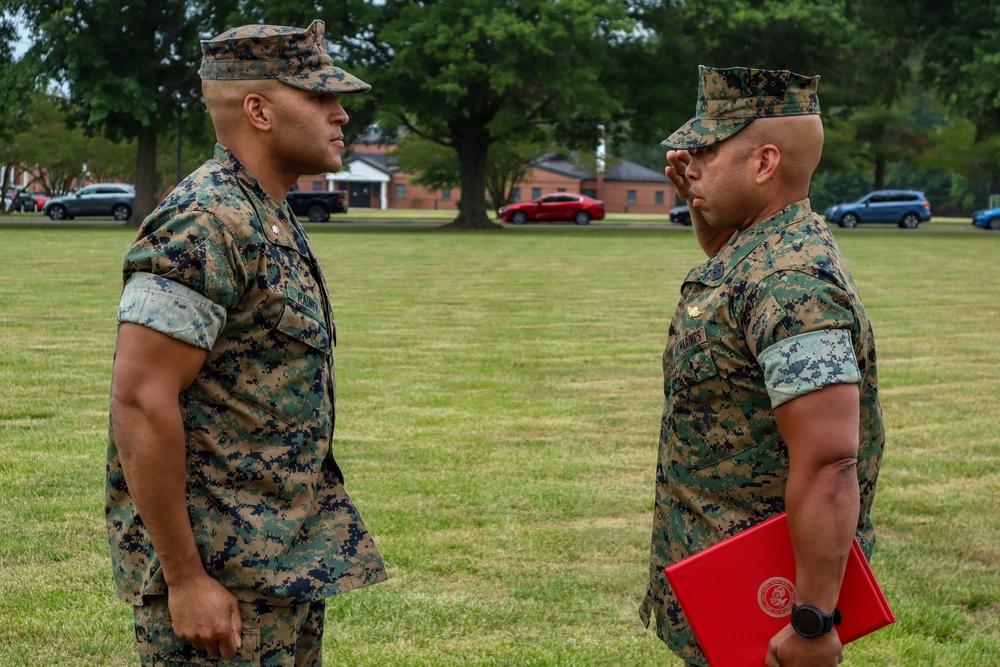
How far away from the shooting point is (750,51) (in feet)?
141

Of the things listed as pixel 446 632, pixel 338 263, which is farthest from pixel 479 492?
pixel 338 263

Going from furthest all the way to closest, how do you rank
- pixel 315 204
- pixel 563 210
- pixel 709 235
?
pixel 563 210 → pixel 315 204 → pixel 709 235

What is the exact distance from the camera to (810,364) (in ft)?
7.82

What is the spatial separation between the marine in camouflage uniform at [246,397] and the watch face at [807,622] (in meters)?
0.97

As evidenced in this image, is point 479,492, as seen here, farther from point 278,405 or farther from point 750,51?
point 750,51

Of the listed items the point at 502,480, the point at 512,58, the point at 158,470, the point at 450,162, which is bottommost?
the point at 502,480

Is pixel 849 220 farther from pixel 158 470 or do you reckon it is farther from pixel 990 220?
pixel 158 470

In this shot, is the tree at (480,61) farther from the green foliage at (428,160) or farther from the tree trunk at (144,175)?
the green foliage at (428,160)

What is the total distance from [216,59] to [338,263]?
20.9 meters

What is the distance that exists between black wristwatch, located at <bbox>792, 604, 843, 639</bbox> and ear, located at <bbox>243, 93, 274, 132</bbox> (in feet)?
5.17

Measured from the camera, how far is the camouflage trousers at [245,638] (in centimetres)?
262

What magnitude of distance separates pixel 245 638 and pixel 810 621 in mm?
1219

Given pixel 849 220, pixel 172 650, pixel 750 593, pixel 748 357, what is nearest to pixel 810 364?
pixel 748 357

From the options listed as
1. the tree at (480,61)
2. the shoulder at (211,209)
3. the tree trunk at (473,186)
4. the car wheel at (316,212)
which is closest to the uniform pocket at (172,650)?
the shoulder at (211,209)
